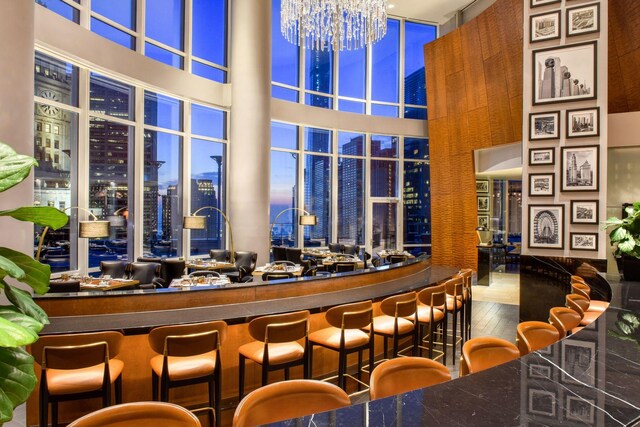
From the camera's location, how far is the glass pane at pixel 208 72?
980 centimetres

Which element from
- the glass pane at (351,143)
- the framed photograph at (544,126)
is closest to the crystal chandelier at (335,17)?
the framed photograph at (544,126)

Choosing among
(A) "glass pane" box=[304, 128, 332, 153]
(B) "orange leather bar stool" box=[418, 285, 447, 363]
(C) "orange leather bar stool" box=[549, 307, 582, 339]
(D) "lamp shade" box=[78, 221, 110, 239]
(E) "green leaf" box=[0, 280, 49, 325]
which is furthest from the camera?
(A) "glass pane" box=[304, 128, 332, 153]

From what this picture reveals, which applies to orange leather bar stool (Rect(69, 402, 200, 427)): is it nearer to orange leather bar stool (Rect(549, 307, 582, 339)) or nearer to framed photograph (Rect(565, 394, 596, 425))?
framed photograph (Rect(565, 394, 596, 425))

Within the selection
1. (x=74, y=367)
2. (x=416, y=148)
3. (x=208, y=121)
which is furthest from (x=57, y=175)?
(x=416, y=148)

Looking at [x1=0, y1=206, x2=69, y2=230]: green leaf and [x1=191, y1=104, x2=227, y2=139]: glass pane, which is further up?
[x1=191, y1=104, x2=227, y2=139]: glass pane

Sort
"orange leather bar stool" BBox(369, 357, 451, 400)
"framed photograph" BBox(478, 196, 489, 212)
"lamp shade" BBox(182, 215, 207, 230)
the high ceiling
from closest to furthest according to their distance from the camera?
1. "orange leather bar stool" BBox(369, 357, 451, 400)
2. "lamp shade" BBox(182, 215, 207, 230)
3. the high ceiling
4. "framed photograph" BBox(478, 196, 489, 212)

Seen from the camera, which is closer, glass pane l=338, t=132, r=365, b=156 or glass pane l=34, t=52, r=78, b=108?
glass pane l=34, t=52, r=78, b=108

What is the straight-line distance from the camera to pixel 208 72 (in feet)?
33.1

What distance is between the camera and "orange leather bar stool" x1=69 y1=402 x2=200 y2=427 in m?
1.48

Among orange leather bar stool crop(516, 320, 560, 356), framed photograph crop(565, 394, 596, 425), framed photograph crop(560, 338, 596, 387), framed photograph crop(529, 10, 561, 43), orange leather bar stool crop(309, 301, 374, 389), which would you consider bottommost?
orange leather bar stool crop(309, 301, 374, 389)

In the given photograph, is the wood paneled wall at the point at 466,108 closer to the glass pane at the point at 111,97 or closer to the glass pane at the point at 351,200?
the glass pane at the point at 351,200

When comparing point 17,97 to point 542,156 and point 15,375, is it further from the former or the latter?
point 542,156

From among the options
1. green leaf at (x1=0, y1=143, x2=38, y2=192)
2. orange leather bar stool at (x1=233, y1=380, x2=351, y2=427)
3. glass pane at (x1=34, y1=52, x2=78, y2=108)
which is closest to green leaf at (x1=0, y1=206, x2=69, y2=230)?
green leaf at (x1=0, y1=143, x2=38, y2=192)

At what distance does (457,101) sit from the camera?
1167 centimetres
